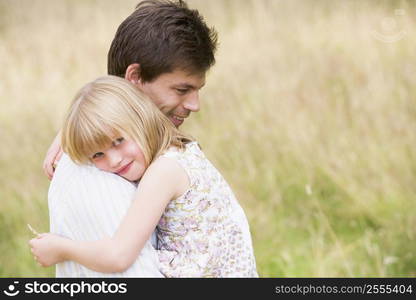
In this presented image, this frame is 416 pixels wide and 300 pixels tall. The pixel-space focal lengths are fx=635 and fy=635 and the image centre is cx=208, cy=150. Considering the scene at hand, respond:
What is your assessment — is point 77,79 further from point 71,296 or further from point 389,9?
point 71,296

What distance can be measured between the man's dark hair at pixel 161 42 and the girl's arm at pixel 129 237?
0.61m

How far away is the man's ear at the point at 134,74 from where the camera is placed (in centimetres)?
286

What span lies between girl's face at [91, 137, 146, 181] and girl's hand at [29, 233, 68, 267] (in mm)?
310

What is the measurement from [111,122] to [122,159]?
0.14 metres

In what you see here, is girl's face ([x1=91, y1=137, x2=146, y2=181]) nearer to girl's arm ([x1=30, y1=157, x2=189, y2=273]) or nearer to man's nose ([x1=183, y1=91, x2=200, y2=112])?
girl's arm ([x1=30, y1=157, x2=189, y2=273])

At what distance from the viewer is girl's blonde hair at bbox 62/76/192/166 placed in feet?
7.75

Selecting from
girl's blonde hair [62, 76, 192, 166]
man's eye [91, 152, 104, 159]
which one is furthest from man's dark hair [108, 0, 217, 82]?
man's eye [91, 152, 104, 159]

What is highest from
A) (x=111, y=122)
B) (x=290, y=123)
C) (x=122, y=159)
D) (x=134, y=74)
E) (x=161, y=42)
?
(x=161, y=42)

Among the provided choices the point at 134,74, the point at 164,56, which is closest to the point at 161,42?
the point at 164,56

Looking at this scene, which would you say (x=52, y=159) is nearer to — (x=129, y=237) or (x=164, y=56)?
(x=164, y=56)

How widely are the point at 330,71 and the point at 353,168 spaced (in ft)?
4.34

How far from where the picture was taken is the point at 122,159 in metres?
2.38

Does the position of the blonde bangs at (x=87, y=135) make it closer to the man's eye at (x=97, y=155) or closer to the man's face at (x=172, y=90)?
the man's eye at (x=97, y=155)

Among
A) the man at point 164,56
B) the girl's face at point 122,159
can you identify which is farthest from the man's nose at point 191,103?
the girl's face at point 122,159
